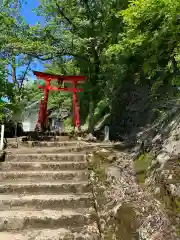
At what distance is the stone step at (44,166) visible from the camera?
7.78 metres

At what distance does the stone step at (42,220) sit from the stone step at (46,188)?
1083 millimetres

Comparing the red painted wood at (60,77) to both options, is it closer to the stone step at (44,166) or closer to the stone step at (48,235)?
the stone step at (44,166)

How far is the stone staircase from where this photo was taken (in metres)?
5.07

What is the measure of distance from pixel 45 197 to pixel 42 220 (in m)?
0.83

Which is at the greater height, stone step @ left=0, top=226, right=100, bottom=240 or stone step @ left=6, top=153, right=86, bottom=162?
stone step @ left=6, top=153, right=86, bottom=162

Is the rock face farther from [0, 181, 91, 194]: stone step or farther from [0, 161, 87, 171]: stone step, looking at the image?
[0, 161, 87, 171]: stone step

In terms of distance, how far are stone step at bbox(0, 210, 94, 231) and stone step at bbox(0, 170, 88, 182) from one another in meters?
1.70

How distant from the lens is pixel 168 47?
22.0 feet

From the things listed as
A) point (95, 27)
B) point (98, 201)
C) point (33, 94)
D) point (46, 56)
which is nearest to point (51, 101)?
point (33, 94)

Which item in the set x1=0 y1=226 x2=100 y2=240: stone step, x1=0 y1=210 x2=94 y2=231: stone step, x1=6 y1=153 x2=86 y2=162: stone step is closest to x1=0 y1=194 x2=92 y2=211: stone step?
x1=0 y1=210 x2=94 y2=231: stone step

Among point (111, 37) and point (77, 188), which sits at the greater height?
point (111, 37)

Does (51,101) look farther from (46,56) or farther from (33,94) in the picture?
(46,56)

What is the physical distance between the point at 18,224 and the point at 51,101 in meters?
13.6

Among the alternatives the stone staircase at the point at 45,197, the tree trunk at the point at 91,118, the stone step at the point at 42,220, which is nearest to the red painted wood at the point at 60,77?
the tree trunk at the point at 91,118
